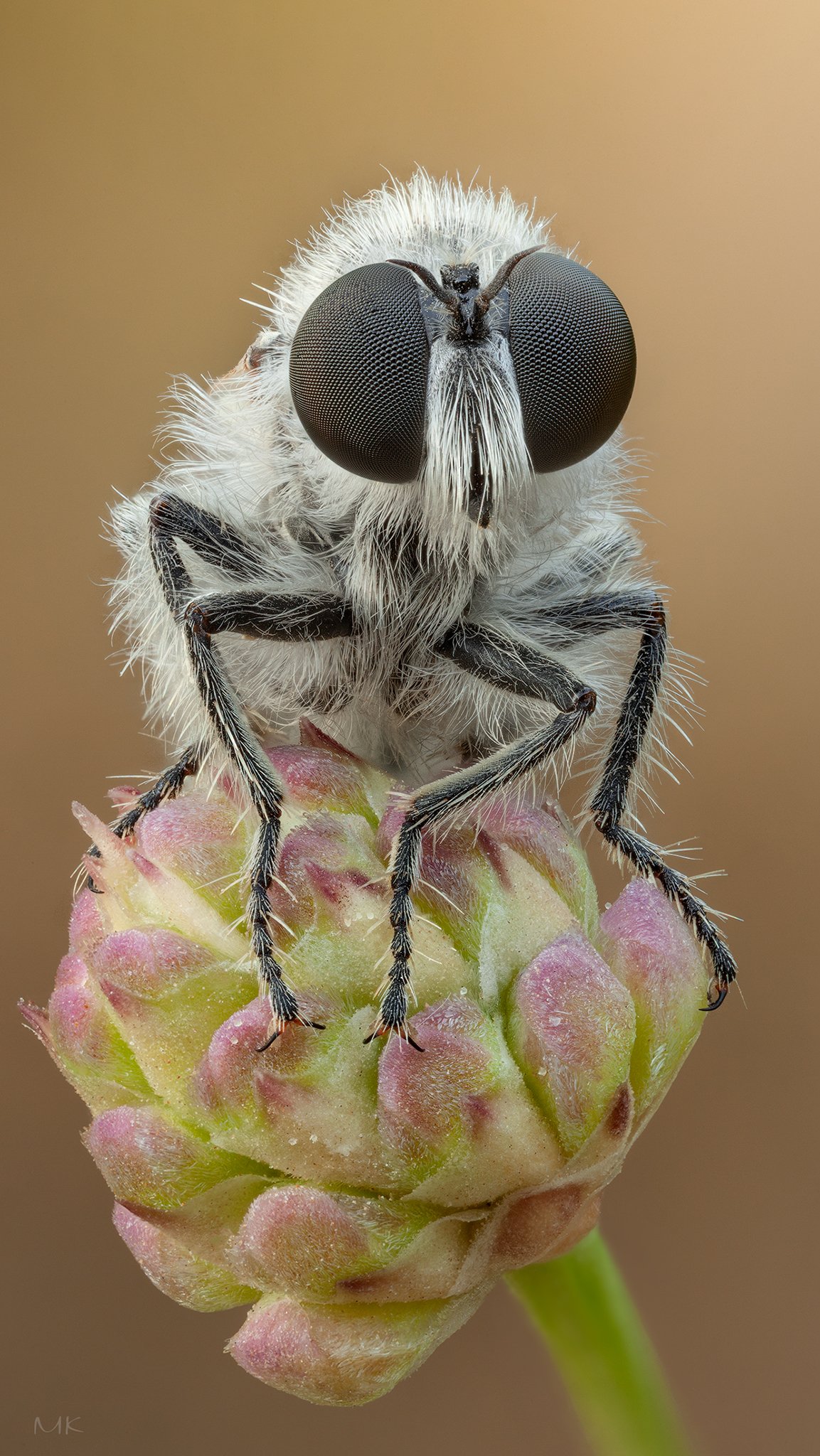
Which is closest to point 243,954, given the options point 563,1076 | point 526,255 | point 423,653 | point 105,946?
point 105,946

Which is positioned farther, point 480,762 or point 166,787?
point 166,787

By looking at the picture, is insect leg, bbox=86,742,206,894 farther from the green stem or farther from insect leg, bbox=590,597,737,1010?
the green stem

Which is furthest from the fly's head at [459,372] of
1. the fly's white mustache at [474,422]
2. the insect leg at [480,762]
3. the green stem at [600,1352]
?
the green stem at [600,1352]

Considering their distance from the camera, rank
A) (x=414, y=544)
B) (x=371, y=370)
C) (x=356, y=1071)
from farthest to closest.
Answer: (x=414, y=544)
(x=371, y=370)
(x=356, y=1071)

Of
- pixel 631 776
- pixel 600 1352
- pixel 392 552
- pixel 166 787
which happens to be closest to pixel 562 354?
pixel 392 552

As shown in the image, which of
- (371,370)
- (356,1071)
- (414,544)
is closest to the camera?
(356,1071)

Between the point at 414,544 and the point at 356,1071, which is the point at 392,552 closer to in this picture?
the point at 414,544

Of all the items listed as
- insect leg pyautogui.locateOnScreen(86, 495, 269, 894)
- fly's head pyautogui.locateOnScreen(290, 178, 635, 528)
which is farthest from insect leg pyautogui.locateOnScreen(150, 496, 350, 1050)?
fly's head pyautogui.locateOnScreen(290, 178, 635, 528)
